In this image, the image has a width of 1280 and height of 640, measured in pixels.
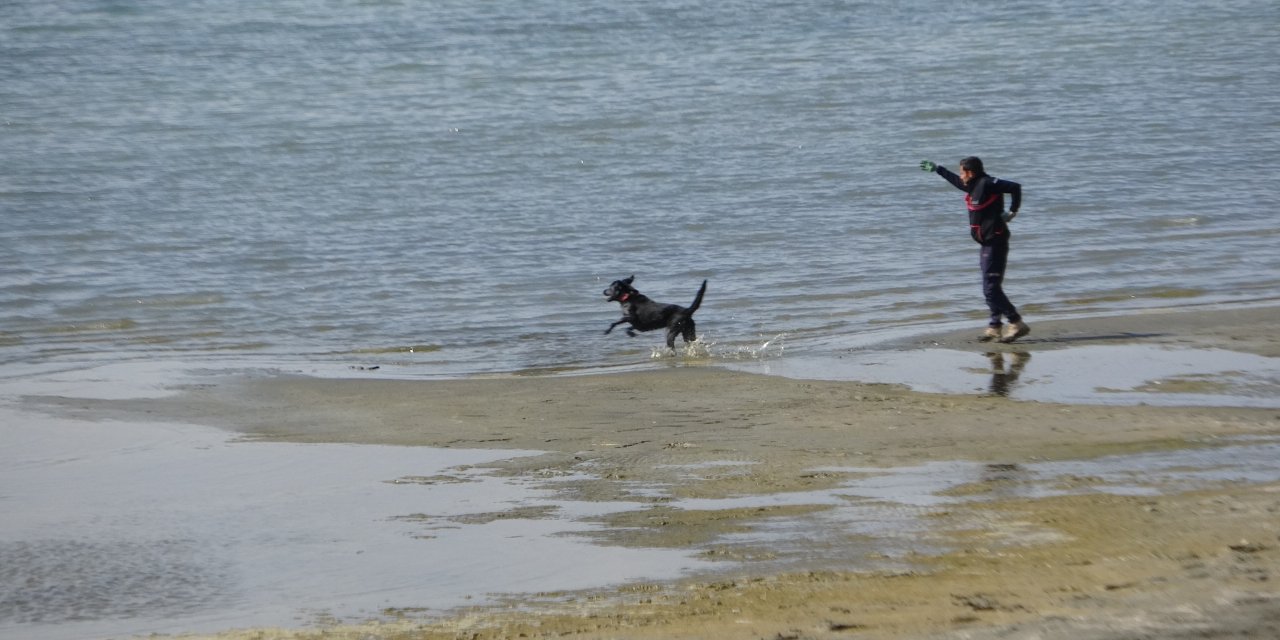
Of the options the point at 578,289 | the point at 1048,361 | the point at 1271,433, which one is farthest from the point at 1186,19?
the point at 1271,433

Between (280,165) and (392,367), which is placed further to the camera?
(280,165)

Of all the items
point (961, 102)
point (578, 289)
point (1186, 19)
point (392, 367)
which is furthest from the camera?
point (1186, 19)

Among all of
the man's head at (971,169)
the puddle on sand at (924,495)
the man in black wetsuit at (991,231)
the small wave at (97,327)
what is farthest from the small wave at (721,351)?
the small wave at (97,327)

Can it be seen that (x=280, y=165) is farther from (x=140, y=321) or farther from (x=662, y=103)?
(x=140, y=321)

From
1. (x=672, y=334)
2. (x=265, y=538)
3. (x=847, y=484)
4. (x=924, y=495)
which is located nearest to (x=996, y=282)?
(x=672, y=334)

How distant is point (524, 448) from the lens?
908 centimetres

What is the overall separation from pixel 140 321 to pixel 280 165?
939 cm

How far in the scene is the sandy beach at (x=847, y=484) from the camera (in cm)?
560

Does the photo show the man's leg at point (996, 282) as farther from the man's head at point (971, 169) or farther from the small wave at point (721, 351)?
the small wave at point (721, 351)

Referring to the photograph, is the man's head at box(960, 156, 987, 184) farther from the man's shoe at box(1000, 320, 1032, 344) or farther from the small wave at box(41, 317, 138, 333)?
the small wave at box(41, 317, 138, 333)

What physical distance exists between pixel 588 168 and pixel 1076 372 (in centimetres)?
1311

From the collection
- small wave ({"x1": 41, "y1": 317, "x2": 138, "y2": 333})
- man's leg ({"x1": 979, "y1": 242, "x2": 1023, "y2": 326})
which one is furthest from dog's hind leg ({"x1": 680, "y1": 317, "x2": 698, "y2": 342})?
small wave ({"x1": 41, "y1": 317, "x2": 138, "y2": 333})

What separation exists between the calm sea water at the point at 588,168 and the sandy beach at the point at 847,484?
5.19 ft

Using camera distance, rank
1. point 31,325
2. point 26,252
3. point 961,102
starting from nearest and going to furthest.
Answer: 1. point 31,325
2. point 26,252
3. point 961,102
